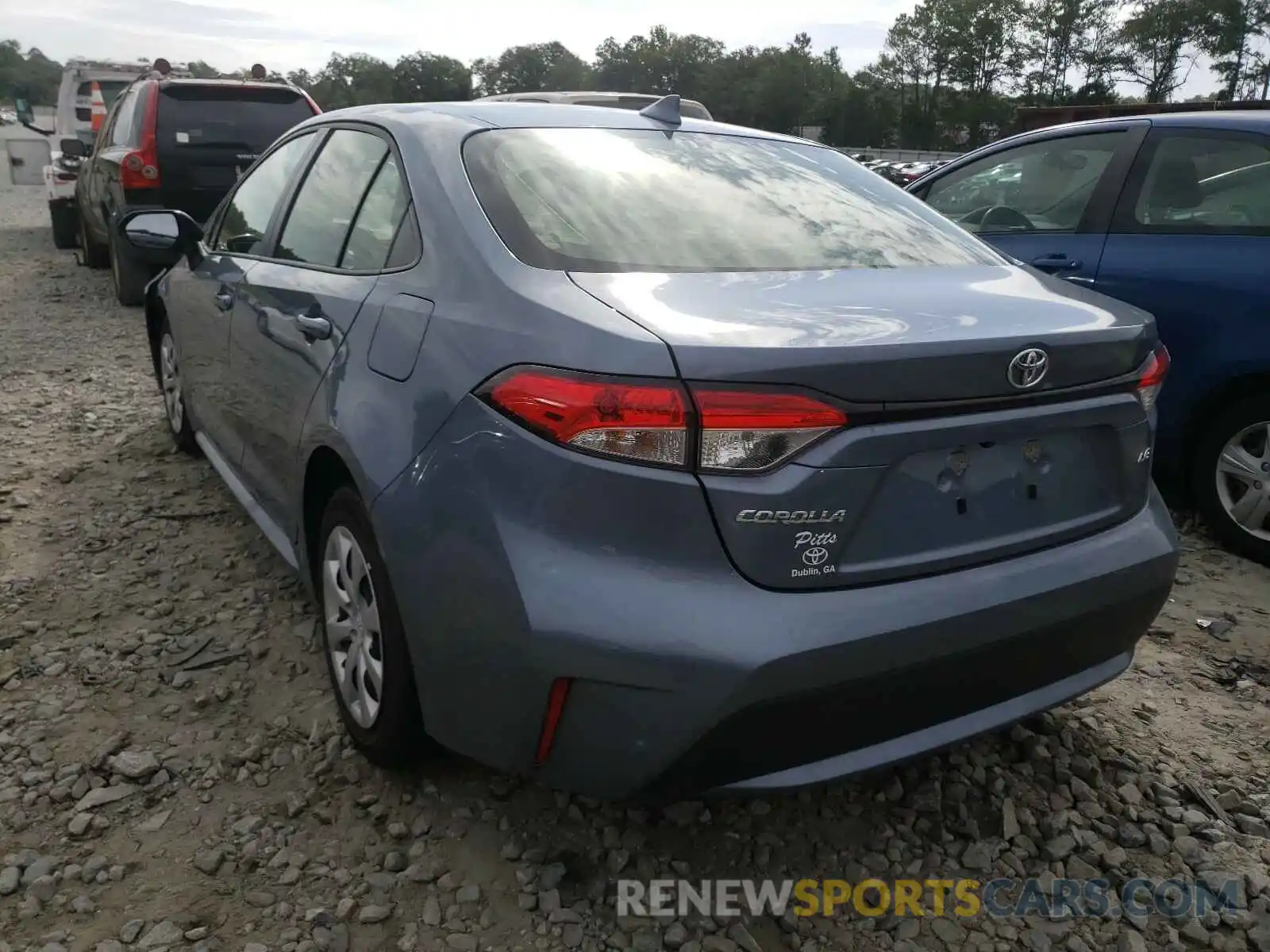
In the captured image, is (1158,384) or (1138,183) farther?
(1138,183)

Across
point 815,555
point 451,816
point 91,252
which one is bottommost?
point 451,816

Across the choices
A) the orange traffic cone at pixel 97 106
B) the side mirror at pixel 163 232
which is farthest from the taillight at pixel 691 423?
the orange traffic cone at pixel 97 106

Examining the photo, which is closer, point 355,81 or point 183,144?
point 183,144

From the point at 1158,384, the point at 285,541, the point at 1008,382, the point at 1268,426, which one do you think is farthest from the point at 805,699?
the point at 1268,426

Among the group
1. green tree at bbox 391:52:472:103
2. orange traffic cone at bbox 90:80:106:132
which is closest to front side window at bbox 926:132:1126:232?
orange traffic cone at bbox 90:80:106:132

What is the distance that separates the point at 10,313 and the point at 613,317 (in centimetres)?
820

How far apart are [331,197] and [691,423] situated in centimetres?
169

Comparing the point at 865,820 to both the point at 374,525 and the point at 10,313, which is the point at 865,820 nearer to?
the point at 374,525

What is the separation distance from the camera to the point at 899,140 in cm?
8956

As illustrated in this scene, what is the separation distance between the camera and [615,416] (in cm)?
171

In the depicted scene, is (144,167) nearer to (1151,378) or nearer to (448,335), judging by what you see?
(448,335)

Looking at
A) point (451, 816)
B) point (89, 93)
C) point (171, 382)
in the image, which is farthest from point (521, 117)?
point (89, 93)

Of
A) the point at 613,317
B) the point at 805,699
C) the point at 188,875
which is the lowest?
the point at 188,875

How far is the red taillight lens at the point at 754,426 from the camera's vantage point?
1.69m
